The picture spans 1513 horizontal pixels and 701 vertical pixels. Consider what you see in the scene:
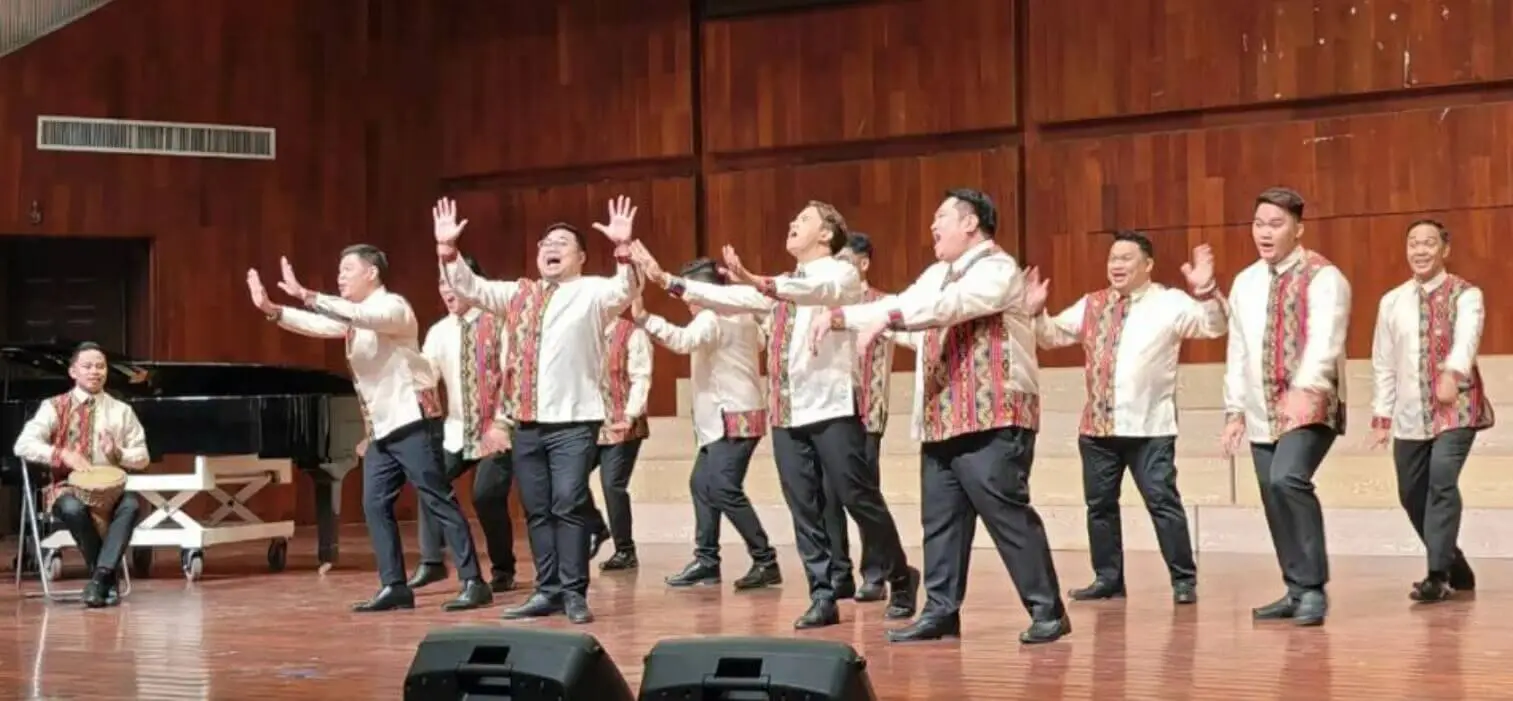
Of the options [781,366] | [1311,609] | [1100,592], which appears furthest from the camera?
[1100,592]

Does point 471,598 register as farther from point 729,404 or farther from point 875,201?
point 875,201

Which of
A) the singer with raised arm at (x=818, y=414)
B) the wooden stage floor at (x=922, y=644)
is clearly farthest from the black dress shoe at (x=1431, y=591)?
the singer with raised arm at (x=818, y=414)

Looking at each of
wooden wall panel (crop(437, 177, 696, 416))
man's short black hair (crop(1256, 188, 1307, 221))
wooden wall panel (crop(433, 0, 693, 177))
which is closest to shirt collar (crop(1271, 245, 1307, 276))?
man's short black hair (crop(1256, 188, 1307, 221))

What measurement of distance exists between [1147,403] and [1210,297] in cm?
48

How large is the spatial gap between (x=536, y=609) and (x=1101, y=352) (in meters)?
2.25

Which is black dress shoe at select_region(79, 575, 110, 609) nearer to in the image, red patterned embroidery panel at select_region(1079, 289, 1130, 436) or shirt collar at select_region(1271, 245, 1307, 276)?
red patterned embroidery panel at select_region(1079, 289, 1130, 436)

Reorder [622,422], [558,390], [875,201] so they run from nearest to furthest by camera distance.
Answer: [558,390]
[622,422]
[875,201]

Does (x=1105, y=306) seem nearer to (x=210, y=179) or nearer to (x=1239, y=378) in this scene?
(x=1239, y=378)

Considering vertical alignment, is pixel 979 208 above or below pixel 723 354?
above

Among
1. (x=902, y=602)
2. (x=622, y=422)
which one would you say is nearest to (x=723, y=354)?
(x=622, y=422)

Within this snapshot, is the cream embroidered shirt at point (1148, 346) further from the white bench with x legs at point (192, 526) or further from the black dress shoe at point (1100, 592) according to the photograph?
the white bench with x legs at point (192, 526)

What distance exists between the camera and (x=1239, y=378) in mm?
6609

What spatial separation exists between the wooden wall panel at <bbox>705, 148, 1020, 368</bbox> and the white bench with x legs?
3.45 metres

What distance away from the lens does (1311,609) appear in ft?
20.9
